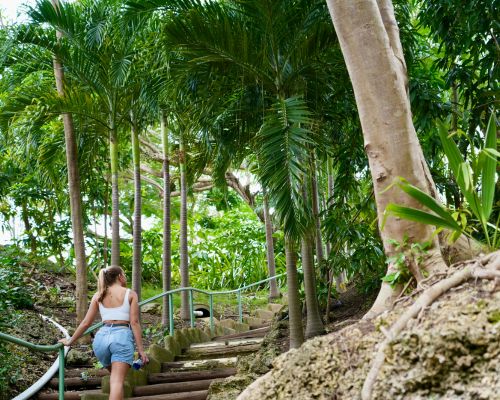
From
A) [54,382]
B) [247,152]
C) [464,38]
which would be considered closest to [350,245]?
[247,152]

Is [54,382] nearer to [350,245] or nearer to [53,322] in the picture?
[53,322]

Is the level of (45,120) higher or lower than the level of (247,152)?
higher

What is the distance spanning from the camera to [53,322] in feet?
33.2

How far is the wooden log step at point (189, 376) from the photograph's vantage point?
7.37 m

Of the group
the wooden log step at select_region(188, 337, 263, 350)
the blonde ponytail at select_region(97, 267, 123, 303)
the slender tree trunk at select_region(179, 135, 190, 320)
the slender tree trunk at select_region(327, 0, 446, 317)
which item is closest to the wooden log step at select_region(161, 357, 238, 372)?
the wooden log step at select_region(188, 337, 263, 350)

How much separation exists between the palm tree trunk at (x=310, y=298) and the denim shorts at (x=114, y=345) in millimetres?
3236

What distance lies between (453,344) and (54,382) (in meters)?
5.87

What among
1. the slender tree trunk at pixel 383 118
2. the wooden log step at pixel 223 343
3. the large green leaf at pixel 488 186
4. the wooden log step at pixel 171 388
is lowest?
the wooden log step at pixel 171 388

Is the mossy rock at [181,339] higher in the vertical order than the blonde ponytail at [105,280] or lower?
lower

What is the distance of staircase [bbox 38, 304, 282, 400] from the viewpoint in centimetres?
675

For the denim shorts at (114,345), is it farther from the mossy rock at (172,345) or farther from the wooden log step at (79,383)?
the mossy rock at (172,345)

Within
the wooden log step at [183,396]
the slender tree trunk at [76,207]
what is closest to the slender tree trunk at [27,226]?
the slender tree trunk at [76,207]

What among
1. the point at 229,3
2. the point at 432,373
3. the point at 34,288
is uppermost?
the point at 229,3

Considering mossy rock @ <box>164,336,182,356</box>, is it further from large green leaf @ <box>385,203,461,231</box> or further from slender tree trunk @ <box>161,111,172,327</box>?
large green leaf @ <box>385,203,461,231</box>
